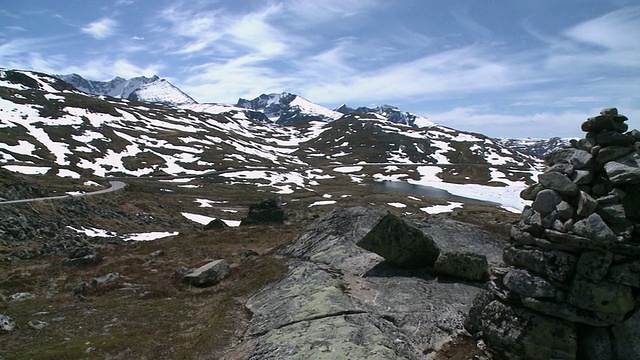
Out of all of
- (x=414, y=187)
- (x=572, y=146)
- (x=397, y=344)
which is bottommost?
(x=414, y=187)

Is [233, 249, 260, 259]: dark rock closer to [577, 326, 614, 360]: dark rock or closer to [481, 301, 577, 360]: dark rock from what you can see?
[481, 301, 577, 360]: dark rock

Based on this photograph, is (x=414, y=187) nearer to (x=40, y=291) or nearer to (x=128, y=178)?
(x=128, y=178)

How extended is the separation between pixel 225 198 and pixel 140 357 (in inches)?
4548

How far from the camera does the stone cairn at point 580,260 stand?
10906mm

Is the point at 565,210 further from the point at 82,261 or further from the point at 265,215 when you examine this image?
the point at 265,215

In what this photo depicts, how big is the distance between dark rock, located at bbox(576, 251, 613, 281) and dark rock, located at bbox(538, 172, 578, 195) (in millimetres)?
1994

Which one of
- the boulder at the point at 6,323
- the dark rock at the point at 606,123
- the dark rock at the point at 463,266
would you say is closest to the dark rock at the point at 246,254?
the boulder at the point at 6,323

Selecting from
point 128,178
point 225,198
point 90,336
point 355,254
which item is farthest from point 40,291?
point 128,178

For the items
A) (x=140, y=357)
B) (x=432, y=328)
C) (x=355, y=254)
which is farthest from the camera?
(x=355, y=254)

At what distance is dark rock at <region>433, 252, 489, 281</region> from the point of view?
18594 mm

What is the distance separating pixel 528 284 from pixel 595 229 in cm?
272

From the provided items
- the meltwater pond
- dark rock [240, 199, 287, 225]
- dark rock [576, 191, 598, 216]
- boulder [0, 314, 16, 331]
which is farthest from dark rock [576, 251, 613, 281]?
the meltwater pond

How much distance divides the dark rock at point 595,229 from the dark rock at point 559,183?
3.72ft

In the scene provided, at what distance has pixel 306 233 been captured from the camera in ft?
98.5
